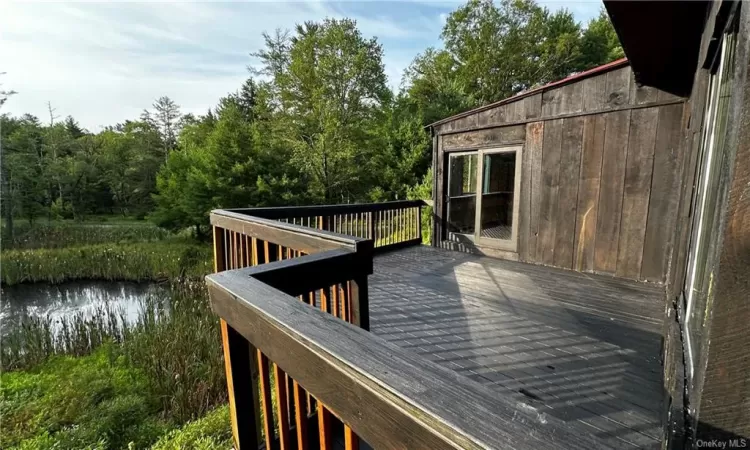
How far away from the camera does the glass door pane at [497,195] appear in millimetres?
5000

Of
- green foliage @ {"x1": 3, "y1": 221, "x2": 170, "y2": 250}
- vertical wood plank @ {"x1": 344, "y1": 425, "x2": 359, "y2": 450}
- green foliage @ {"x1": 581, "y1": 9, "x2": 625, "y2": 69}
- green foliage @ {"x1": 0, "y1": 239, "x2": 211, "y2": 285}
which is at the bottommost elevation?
green foliage @ {"x1": 0, "y1": 239, "x2": 211, "y2": 285}

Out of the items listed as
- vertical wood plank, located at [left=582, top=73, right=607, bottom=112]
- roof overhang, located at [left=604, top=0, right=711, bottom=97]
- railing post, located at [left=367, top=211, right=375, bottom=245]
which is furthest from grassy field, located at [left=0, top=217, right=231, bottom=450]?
vertical wood plank, located at [left=582, top=73, right=607, bottom=112]

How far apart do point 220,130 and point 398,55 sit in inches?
394

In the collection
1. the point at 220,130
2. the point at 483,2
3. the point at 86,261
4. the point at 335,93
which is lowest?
the point at 86,261

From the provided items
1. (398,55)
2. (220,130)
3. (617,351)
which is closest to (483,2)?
(398,55)

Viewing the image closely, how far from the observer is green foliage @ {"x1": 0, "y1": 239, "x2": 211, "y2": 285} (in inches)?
366

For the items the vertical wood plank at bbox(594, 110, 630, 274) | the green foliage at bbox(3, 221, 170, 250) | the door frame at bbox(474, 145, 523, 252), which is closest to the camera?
the vertical wood plank at bbox(594, 110, 630, 274)

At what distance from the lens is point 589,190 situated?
384 cm

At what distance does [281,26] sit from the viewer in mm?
15828

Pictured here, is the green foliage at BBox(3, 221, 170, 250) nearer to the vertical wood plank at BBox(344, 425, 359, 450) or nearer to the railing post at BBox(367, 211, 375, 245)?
the railing post at BBox(367, 211, 375, 245)

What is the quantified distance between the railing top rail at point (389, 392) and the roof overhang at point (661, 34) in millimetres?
1842

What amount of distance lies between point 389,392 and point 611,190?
4075 mm

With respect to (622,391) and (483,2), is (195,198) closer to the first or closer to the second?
(622,391)

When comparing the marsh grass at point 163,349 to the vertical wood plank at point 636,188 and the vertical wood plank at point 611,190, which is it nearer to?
the vertical wood plank at point 611,190
